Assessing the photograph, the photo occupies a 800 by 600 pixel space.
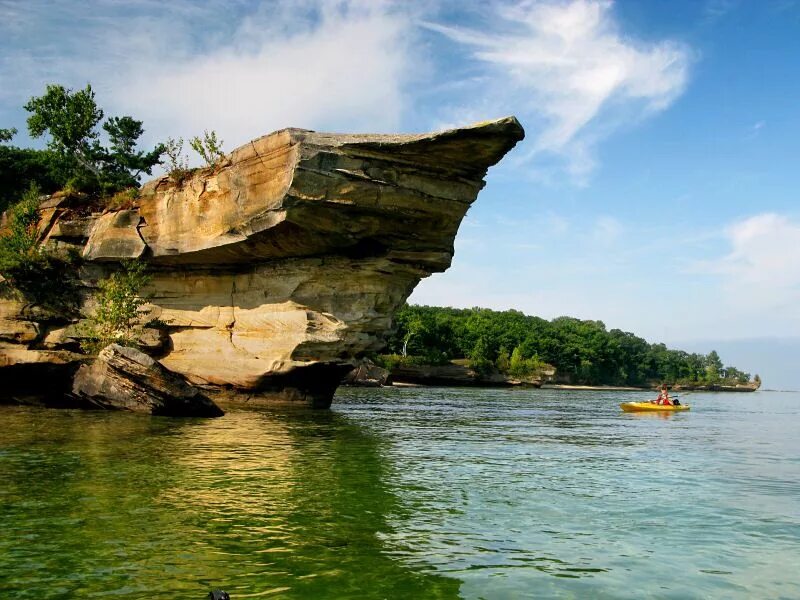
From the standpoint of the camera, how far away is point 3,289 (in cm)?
2480

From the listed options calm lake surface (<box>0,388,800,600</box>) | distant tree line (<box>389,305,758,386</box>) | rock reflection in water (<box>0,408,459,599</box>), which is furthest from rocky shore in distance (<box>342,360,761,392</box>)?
rock reflection in water (<box>0,408,459,599</box>)

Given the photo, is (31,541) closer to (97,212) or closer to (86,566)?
(86,566)

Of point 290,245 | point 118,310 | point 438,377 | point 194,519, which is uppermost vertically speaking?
point 290,245

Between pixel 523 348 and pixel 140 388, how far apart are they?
7819cm

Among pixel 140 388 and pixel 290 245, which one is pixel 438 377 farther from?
pixel 140 388

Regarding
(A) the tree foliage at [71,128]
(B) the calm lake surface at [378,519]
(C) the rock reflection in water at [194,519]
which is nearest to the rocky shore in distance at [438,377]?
(A) the tree foliage at [71,128]

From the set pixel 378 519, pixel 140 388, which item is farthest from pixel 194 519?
pixel 140 388

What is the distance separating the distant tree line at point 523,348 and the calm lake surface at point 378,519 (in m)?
59.0

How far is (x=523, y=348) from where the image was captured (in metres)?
93.6

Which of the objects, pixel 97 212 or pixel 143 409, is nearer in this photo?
pixel 143 409

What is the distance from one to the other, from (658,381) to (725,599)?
13129cm

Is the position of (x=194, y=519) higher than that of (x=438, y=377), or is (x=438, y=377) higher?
(x=194, y=519)

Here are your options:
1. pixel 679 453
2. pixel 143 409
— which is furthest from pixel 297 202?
pixel 679 453

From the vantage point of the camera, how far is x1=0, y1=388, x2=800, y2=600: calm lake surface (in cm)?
589
